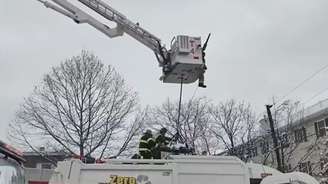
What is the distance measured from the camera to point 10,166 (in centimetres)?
614

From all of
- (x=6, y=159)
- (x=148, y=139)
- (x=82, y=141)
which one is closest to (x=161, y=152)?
(x=148, y=139)

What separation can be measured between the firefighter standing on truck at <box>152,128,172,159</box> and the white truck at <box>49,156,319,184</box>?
4.54 ft

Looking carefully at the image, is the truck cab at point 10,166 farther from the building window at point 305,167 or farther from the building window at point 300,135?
the building window at point 300,135

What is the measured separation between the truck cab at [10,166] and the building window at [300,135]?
34.0 metres

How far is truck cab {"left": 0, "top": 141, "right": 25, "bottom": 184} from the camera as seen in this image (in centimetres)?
581

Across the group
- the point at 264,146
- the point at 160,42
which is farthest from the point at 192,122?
the point at 160,42

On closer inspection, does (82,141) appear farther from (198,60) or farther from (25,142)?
(198,60)

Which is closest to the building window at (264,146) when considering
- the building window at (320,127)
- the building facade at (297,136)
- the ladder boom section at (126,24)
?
the building facade at (297,136)

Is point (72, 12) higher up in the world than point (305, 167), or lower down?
higher up

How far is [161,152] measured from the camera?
8.77 metres

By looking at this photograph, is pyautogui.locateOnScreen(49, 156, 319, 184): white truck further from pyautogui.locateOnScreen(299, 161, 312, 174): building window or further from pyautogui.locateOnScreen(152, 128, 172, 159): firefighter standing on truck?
pyautogui.locateOnScreen(299, 161, 312, 174): building window

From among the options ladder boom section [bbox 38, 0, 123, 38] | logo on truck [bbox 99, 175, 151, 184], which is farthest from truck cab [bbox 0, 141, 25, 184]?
ladder boom section [bbox 38, 0, 123, 38]

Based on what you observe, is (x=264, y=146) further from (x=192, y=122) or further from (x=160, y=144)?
(x=160, y=144)

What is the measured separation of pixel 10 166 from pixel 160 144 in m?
3.46
